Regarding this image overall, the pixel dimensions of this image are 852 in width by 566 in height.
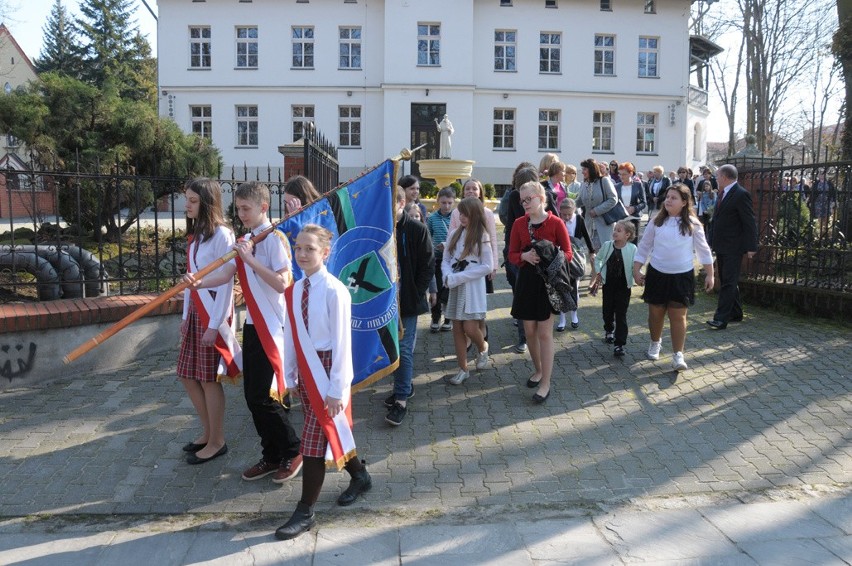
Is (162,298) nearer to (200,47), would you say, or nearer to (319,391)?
(319,391)

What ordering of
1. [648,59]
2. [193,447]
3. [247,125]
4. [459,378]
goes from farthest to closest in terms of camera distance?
[648,59], [247,125], [459,378], [193,447]

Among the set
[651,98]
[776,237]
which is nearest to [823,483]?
[776,237]

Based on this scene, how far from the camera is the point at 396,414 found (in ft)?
18.5

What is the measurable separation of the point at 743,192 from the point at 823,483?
4.86 metres

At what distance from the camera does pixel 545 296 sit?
6.01m

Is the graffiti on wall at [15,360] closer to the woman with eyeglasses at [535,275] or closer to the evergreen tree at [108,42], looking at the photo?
the woman with eyeglasses at [535,275]

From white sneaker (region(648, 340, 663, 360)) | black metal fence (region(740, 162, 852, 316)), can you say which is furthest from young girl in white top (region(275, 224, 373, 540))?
black metal fence (region(740, 162, 852, 316))

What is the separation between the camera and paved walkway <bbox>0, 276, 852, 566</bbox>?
3.86 metres

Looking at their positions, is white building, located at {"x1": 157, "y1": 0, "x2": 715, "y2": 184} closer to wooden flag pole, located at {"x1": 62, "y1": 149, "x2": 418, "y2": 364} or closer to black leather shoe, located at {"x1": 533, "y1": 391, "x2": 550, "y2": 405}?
black leather shoe, located at {"x1": 533, "y1": 391, "x2": 550, "y2": 405}

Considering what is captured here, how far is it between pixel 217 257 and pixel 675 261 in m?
4.16

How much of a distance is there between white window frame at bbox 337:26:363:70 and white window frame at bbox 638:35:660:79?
45.2ft

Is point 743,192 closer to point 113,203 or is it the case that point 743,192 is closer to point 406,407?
point 406,407

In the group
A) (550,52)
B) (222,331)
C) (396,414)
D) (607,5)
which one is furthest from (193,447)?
(607,5)

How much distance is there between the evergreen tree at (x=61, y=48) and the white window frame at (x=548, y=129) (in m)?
35.7
